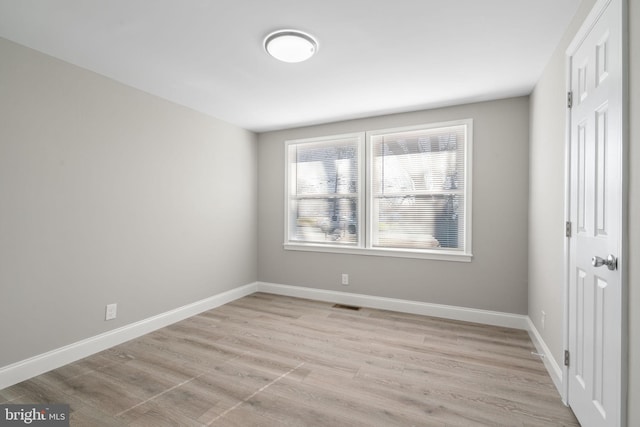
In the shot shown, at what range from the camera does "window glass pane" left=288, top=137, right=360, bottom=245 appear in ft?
13.6

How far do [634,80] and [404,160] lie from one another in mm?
2587

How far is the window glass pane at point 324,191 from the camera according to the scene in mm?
4145

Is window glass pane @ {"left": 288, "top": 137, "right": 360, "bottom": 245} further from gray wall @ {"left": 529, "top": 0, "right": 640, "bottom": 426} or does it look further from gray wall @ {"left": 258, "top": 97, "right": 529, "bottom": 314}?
gray wall @ {"left": 529, "top": 0, "right": 640, "bottom": 426}

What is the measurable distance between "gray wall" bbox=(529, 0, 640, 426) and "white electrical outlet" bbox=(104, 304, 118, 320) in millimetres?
3553

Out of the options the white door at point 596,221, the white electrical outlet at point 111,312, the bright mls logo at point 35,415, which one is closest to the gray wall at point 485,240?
the white door at point 596,221

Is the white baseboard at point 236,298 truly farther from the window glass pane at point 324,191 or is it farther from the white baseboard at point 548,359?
the window glass pane at point 324,191

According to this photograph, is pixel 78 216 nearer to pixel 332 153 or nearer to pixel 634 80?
pixel 332 153

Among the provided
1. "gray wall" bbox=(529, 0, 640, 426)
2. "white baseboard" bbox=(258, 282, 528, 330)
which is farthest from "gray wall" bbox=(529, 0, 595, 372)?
"white baseboard" bbox=(258, 282, 528, 330)

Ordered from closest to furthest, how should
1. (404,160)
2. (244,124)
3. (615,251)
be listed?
1. (615,251)
2. (404,160)
3. (244,124)

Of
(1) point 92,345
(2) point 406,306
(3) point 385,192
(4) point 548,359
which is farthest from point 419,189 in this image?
(1) point 92,345

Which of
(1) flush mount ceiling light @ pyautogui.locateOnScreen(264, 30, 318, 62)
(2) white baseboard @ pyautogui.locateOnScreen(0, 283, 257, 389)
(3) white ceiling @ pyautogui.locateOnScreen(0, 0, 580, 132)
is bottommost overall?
(2) white baseboard @ pyautogui.locateOnScreen(0, 283, 257, 389)

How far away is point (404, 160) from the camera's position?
3.81 metres

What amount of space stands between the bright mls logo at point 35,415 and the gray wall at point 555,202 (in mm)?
2898

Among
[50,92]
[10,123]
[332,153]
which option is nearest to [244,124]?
[332,153]
